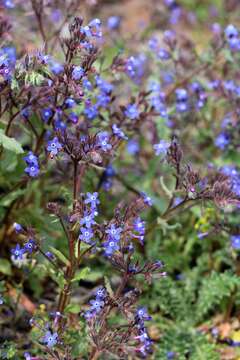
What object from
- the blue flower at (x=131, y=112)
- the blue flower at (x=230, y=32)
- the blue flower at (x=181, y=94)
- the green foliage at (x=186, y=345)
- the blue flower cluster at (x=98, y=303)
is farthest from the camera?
the blue flower at (x=181, y=94)

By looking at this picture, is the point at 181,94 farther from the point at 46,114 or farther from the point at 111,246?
the point at 111,246

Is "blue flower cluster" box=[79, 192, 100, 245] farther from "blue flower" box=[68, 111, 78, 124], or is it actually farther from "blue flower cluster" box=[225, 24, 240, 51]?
"blue flower cluster" box=[225, 24, 240, 51]

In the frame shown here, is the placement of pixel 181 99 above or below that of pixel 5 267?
above

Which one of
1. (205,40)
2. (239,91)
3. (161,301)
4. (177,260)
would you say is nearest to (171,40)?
(239,91)

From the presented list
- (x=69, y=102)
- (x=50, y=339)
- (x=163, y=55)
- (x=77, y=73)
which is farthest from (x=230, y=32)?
(x=50, y=339)

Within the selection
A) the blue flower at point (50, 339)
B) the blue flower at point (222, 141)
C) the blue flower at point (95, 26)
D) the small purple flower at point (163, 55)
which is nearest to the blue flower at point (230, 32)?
the small purple flower at point (163, 55)

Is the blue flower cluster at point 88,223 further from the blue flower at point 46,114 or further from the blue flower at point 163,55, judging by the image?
the blue flower at point 163,55
